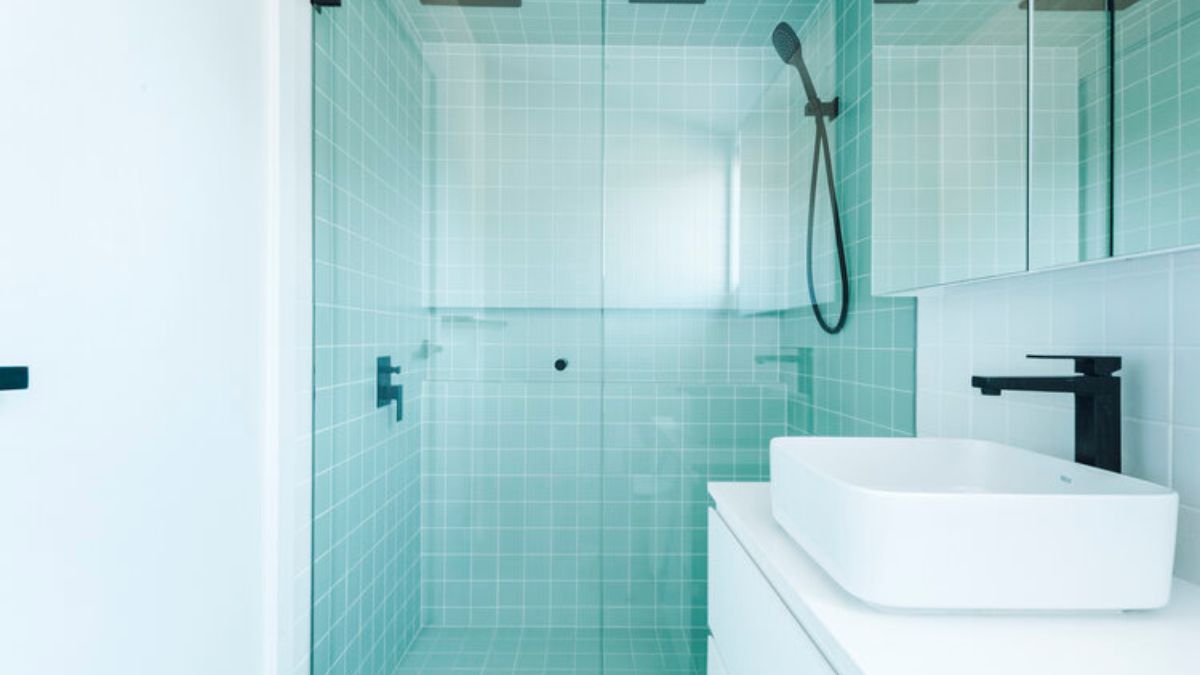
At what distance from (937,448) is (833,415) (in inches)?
27.3

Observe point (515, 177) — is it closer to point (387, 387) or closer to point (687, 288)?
point (687, 288)

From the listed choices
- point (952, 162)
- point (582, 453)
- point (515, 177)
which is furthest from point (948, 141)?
point (582, 453)

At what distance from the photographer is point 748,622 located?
0.99 metres

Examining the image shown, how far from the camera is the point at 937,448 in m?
1.12

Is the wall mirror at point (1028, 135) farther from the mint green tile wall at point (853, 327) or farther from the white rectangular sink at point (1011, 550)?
the white rectangular sink at point (1011, 550)

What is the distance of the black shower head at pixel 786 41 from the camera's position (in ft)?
6.21

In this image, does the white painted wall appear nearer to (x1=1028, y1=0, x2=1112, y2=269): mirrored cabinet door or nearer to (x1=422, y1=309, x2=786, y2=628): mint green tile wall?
(x1=422, y1=309, x2=786, y2=628): mint green tile wall

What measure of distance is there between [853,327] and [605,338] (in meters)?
0.76

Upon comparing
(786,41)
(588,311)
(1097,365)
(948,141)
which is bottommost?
(1097,365)

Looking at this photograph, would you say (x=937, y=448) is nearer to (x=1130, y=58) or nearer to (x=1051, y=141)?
(x=1051, y=141)

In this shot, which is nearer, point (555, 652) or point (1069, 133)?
point (1069, 133)

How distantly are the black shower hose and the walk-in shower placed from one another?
1 cm

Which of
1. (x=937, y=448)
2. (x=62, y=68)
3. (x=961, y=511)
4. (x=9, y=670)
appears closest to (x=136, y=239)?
(x=62, y=68)

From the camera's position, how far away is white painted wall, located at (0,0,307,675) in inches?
30.5
